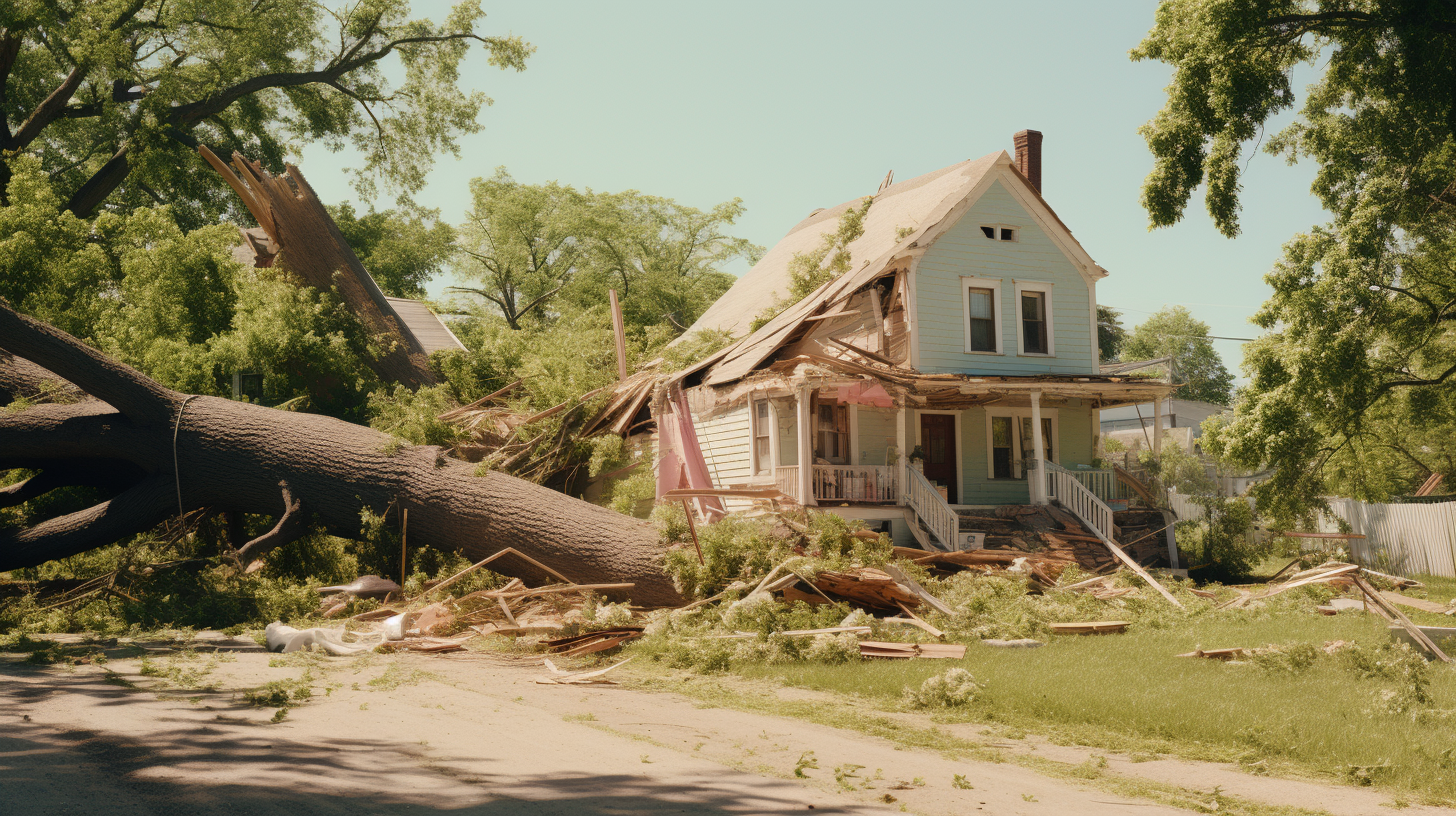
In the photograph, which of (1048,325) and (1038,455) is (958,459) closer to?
(1038,455)

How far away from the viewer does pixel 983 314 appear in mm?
19922

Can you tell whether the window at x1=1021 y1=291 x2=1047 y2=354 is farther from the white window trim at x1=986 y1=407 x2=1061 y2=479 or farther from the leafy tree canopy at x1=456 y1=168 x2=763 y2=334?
the leafy tree canopy at x1=456 y1=168 x2=763 y2=334

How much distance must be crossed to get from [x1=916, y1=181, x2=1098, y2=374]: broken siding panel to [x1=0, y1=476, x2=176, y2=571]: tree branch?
13657mm

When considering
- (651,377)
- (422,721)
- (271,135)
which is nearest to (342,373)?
(651,377)

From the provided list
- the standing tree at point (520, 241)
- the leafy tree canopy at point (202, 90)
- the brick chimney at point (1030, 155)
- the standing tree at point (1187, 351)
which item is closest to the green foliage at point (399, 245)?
the standing tree at point (520, 241)

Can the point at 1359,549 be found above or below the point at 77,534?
below

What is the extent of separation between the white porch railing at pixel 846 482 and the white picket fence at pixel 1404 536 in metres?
10.3

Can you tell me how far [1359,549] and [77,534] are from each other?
24.9 metres

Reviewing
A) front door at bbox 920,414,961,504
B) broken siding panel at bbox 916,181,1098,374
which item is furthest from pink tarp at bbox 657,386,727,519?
front door at bbox 920,414,961,504

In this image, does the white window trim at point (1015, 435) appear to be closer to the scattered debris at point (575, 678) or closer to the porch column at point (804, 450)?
the porch column at point (804, 450)

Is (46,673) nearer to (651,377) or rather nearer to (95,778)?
(95,778)

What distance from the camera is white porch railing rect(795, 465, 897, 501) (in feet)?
57.0

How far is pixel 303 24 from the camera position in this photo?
26031 millimetres

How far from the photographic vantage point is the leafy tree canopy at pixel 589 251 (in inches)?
1599
